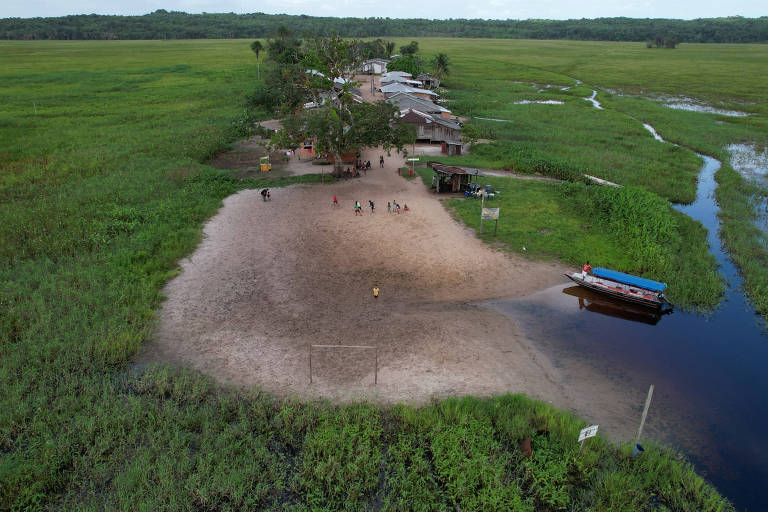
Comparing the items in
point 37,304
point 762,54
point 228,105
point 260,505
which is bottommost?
point 260,505

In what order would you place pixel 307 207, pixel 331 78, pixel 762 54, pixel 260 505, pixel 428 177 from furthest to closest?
pixel 762 54 < pixel 428 177 < pixel 331 78 < pixel 307 207 < pixel 260 505

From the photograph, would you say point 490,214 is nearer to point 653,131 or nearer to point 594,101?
point 653,131

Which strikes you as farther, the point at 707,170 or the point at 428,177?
the point at 707,170

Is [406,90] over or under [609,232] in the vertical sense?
over

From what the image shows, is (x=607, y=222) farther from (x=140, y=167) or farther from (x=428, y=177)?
(x=140, y=167)

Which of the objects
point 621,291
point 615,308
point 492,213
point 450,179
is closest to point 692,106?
point 450,179

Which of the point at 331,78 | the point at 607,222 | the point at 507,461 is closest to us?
the point at 507,461

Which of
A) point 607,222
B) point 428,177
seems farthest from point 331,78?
point 607,222
